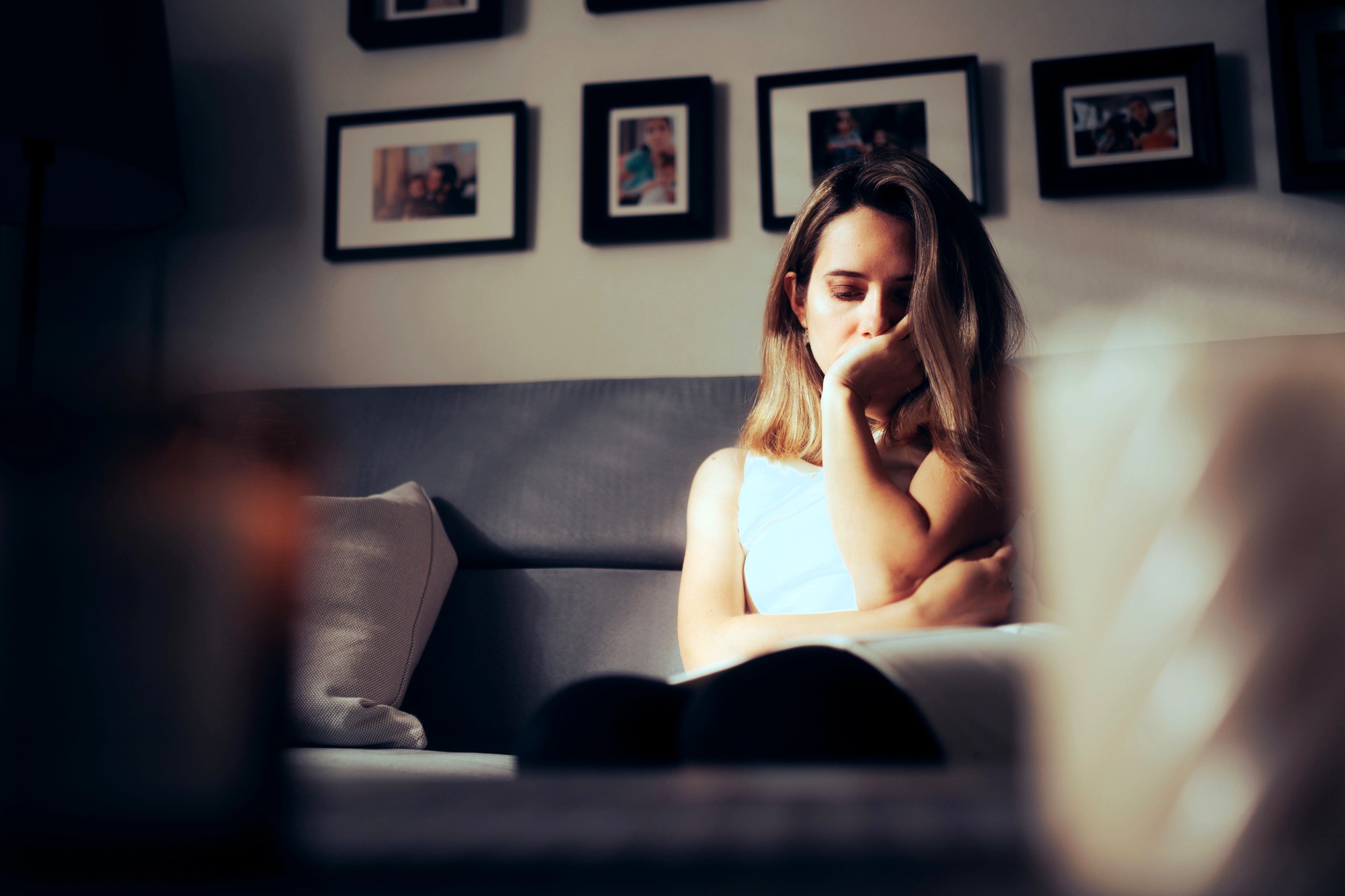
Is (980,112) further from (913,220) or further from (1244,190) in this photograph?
(913,220)

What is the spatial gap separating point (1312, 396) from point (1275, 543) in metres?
0.09

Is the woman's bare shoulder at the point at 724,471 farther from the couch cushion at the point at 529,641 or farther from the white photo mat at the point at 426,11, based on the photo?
the white photo mat at the point at 426,11

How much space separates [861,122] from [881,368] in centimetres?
79

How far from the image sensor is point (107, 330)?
1808mm

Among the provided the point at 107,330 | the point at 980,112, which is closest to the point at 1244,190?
the point at 980,112

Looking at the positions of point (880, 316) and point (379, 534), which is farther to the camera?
point (379, 534)

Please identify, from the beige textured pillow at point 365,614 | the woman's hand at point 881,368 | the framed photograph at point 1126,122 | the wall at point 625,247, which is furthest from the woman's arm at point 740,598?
the framed photograph at point 1126,122

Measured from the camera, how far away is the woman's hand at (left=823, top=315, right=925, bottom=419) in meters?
0.98

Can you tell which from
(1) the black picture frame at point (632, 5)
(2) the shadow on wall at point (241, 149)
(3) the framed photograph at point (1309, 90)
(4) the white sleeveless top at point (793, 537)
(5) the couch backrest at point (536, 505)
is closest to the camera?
(4) the white sleeveless top at point (793, 537)

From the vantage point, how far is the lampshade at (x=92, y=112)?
1283mm

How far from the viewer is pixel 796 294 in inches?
46.0

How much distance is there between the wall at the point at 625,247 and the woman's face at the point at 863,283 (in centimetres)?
52

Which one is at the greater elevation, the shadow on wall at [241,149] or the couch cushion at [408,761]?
the shadow on wall at [241,149]

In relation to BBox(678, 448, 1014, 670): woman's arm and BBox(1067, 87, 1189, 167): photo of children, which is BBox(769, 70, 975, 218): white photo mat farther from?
BBox(678, 448, 1014, 670): woman's arm
